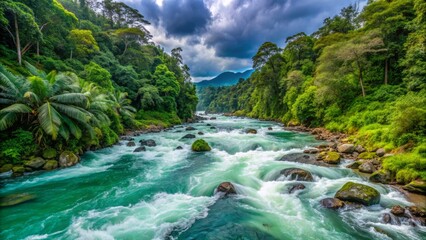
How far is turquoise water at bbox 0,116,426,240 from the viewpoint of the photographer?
22.5 ft

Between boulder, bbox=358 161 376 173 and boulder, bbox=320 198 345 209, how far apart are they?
471 cm

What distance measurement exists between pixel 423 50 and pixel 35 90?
88.1 feet

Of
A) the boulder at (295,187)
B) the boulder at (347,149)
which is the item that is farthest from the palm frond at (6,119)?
the boulder at (347,149)

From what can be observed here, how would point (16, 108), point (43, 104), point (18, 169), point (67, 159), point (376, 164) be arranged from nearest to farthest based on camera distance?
point (16, 108), point (18, 169), point (376, 164), point (43, 104), point (67, 159)

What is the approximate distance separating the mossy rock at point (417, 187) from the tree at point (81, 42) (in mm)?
38959

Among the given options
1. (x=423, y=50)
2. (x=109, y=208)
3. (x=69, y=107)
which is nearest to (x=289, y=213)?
(x=109, y=208)

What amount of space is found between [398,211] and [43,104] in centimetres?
1819

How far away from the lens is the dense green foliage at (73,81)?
1294 centimetres

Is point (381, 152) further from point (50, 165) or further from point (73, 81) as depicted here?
point (73, 81)

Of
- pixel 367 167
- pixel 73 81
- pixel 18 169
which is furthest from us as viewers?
pixel 73 81

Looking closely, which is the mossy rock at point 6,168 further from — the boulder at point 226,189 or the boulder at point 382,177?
the boulder at point 382,177

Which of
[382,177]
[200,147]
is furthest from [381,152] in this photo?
[200,147]

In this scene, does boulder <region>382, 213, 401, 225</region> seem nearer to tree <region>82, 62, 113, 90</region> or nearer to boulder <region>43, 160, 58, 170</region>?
boulder <region>43, 160, 58, 170</region>

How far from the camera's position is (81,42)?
35.1 meters
